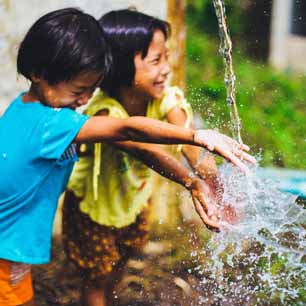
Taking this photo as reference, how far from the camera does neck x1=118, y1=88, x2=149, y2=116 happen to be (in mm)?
2883

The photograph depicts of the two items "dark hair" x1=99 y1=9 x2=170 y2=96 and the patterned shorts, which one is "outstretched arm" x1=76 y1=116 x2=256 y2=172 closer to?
"dark hair" x1=99 y1=9 x2=170 y2=96

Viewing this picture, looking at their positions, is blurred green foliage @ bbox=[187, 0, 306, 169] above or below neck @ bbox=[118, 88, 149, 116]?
below

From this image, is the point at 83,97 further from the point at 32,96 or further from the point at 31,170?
the point at 31,170

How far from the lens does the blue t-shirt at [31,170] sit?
228 cm

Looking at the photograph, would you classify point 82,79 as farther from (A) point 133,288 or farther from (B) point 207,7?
(B) point 207,7

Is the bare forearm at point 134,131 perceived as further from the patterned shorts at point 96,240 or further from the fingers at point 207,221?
the patterned shorts at point 96,240

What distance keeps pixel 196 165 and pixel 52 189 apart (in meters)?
0.62

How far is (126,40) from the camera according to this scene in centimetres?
281

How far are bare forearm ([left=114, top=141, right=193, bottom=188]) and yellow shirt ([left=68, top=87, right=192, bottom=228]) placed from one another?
5.9 inches

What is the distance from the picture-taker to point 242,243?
2986 mm

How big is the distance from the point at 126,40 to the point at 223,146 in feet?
2.77

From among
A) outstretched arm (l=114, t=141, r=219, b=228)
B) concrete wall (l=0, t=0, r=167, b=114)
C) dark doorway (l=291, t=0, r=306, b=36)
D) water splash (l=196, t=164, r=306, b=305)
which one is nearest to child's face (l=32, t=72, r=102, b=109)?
outstretched arm (l=114, t=141, r=219, b=228)

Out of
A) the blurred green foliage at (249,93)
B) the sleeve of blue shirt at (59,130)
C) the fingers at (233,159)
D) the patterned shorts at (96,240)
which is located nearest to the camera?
the fingers at (233,159)

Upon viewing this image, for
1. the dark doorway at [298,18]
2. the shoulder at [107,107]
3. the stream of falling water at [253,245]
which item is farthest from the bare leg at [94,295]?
the dark doorway at [298,18]
